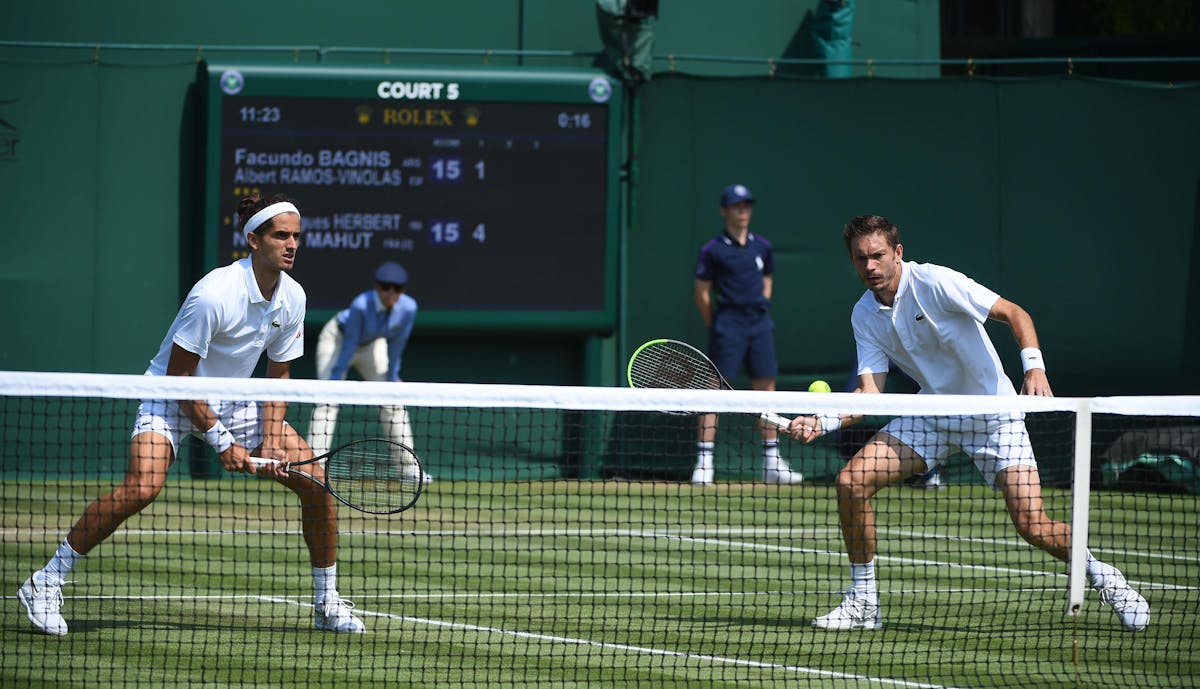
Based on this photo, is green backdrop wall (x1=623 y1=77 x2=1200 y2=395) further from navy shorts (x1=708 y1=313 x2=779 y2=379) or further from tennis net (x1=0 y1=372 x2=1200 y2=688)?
tennis net (x1=0 y1=372 x2=1200 y2=688)

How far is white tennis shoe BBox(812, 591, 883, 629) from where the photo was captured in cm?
599

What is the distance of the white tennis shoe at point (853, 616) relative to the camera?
5992mm

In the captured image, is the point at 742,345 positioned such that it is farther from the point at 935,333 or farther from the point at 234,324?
the point at 234,324

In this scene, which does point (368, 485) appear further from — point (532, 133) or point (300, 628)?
point (532, 133)

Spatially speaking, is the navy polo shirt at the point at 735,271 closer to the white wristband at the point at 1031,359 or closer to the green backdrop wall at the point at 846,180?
the green backdrop wall at the point at 846,180

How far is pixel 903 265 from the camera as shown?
611 cm

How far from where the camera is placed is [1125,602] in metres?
5.91

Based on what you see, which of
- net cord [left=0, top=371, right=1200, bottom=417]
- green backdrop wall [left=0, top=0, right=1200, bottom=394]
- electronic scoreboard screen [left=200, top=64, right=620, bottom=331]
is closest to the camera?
net cord [left=0, top=371, right=1200, bottom=417]

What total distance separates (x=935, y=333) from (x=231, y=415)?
8.54 feet

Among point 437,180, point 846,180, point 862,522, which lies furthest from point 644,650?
point 846,180

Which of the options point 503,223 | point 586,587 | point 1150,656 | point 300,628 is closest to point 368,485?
point 300,628

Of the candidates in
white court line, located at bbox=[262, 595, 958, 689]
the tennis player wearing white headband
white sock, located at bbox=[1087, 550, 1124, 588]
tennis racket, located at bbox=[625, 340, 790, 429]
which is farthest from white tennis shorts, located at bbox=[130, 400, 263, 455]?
white sock, located at bbox=[1087, 550, 1124, 588]

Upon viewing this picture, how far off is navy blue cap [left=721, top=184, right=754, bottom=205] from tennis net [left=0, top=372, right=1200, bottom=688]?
2156mm

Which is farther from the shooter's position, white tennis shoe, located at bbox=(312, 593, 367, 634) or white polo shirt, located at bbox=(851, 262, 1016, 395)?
white polo shirt, located at bbox=(851, 262, 1016, 395)
